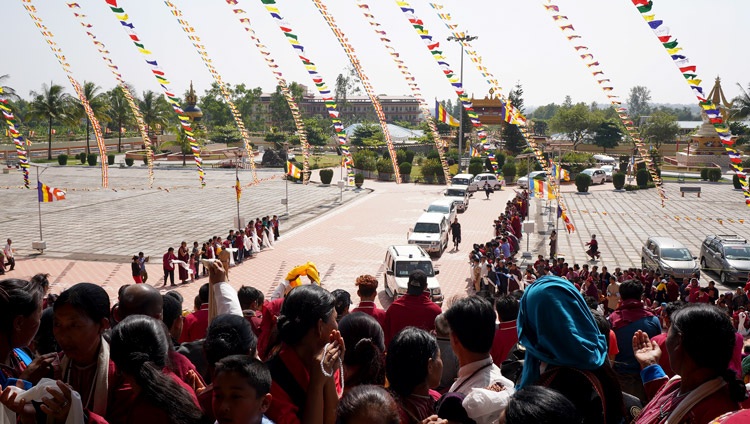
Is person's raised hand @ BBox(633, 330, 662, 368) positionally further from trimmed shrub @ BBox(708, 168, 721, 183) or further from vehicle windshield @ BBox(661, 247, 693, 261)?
trimmed shrub @ BBox(708, 168, 721, 183)

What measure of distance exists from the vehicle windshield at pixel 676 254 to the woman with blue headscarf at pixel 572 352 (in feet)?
56.3

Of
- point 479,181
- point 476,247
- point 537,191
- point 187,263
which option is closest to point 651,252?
point 476,247

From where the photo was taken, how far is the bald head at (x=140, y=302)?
4.45 meters

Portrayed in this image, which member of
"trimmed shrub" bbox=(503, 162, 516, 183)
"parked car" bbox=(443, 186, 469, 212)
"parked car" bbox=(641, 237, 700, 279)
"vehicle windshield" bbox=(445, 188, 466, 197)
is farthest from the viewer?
"trimmed shrub" bbox=(503, 162, 516, 183)

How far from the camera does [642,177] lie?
44.6 meters

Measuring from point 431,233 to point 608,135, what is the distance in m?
60.6

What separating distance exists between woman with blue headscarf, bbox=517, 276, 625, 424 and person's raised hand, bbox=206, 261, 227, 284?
2502 mm

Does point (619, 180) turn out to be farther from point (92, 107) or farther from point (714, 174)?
point (92, 107)

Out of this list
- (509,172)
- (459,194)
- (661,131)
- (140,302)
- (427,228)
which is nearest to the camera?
(140,302)

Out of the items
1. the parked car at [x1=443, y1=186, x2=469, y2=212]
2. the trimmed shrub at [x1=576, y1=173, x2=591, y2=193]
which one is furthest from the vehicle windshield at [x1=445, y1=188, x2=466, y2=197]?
the trimmed shrub at [x1=576, y1=173, x2=591, y2=193]

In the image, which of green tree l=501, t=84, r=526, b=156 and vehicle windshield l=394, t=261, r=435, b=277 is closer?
vehicle windshield l=394, t=261, r=435, b=277

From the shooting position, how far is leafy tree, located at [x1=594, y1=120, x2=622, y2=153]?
254 ft

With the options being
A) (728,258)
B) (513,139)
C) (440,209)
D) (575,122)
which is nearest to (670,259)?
(728,258)

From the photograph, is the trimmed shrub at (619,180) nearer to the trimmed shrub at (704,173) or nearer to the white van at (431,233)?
the trimmed shrub at (704,173)
